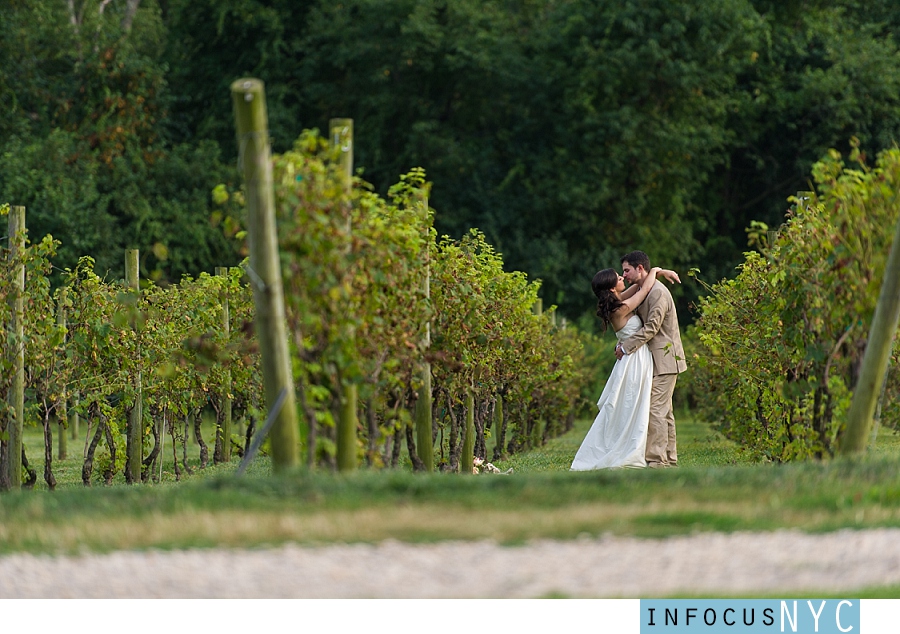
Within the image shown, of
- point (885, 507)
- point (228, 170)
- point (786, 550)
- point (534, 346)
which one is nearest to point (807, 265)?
point (885, 507)

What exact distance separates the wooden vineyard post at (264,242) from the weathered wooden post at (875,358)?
3.46 metres

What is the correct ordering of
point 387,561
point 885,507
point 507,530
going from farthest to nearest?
point 885,507 < point 507,530 < point 387,561

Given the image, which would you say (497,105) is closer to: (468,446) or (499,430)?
(499,430)

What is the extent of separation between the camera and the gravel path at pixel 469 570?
19.2 ft

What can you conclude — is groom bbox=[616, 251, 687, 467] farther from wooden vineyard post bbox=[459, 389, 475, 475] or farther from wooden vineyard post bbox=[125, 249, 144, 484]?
wooden vineyard post bbox=[125, 249, 144, 484]

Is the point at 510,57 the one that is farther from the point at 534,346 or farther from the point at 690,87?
the point at 534,346

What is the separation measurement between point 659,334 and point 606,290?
62cm

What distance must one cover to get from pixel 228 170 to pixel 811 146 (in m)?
14.4

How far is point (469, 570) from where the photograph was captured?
A: 6.06m

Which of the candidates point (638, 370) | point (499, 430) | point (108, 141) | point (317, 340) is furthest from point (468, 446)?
point (108, 141)

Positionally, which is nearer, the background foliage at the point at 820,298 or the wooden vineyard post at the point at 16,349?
the background foliage at the point at 820,298

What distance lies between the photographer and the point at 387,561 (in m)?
6.19

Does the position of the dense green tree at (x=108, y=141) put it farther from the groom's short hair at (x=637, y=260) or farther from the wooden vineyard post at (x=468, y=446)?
the groom's short hair at (x=637, y=260)

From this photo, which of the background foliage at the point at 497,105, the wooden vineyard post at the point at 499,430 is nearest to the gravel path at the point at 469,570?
the wooden vineyard post at the point at 499,430
